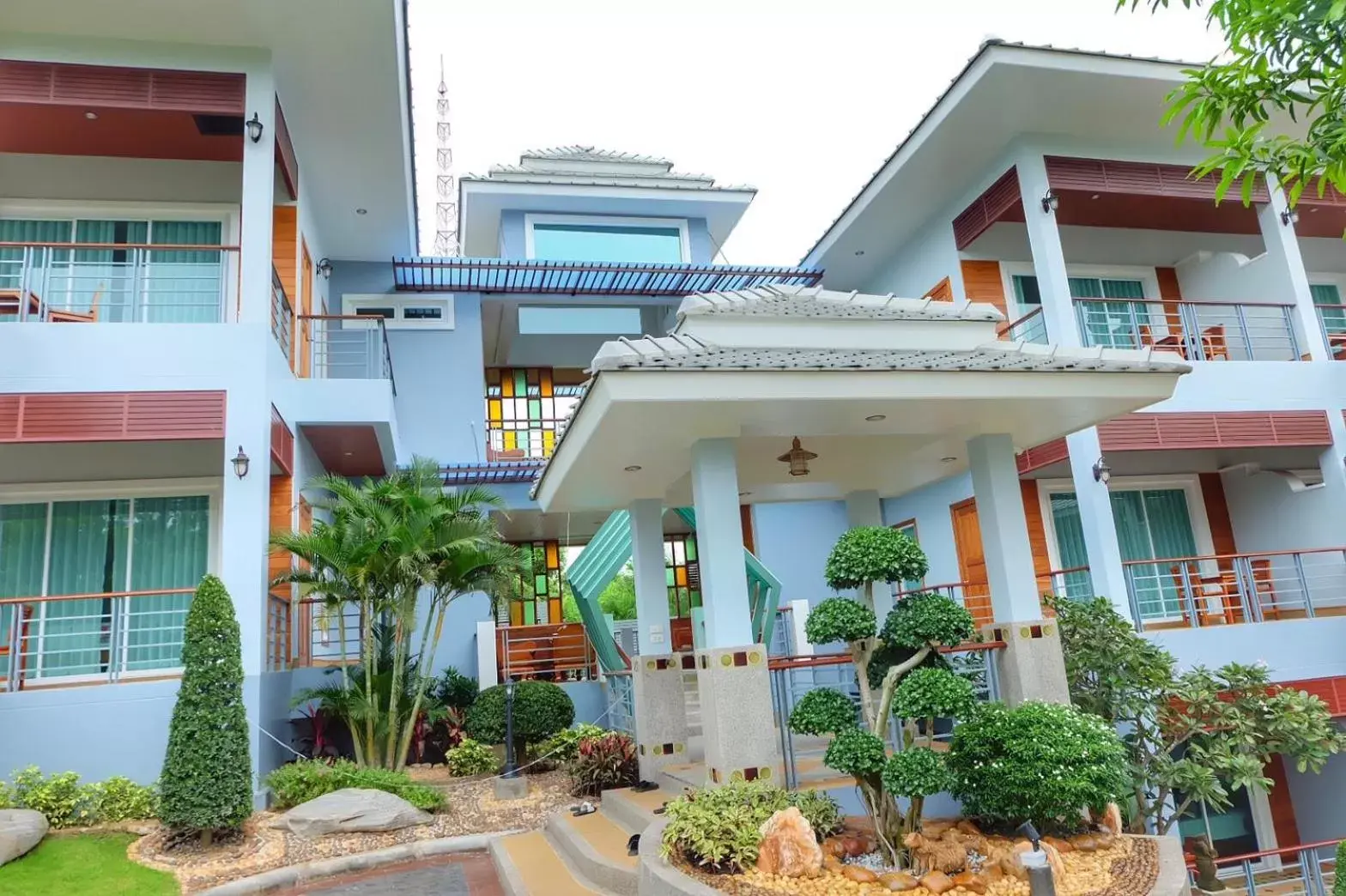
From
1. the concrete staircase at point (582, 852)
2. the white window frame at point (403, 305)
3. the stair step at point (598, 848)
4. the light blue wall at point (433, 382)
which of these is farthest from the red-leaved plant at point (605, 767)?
the white window frame at point (403, 305)

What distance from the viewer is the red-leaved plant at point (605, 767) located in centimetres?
973

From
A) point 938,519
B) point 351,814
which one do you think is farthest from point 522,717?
point 938,519

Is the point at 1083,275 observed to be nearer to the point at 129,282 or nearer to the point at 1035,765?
the point at 1035,765

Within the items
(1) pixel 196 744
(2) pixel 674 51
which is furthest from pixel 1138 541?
(2) pixel 674 51

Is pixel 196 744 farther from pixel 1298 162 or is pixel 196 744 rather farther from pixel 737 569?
pixel 1298 162

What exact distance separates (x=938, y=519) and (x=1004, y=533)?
7.16 m

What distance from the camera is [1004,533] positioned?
796cm

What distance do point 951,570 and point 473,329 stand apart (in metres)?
9.28

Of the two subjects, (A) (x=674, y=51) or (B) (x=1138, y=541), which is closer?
(B) (x=1138, y=541)

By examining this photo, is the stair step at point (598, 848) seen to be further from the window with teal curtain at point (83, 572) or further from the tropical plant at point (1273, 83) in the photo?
the window with teal curtain at point (83, 572)

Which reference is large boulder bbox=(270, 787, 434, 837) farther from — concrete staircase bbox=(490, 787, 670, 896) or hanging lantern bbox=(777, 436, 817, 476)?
hanging lantern bbox=(777, 436, 817, 476)

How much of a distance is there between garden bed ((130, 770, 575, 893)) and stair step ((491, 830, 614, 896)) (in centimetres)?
63

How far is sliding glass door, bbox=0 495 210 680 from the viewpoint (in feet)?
36.7

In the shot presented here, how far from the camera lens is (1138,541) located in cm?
1408
